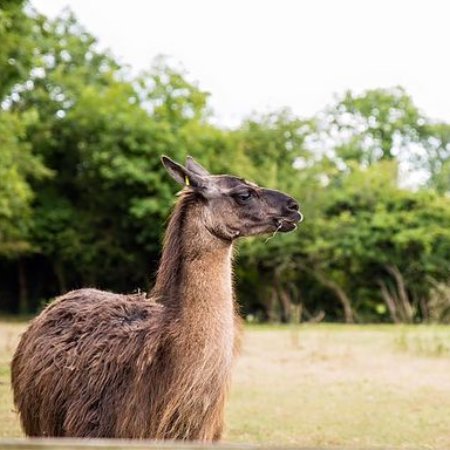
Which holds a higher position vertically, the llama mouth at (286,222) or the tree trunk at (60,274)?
the tree trunk at (60,274)

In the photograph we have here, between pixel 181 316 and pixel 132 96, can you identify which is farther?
pixel 132 96

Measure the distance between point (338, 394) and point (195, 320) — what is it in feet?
25.7

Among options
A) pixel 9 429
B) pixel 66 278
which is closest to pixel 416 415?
pixel 9 429

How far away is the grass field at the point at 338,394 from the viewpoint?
1007 cm

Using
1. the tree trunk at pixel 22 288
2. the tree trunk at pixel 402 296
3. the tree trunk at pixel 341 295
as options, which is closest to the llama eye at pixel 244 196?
the tree trunk at pixel 402 296

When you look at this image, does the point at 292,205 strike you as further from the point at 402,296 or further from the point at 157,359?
the point at 402,296

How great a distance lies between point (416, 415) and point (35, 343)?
5902 millimetres

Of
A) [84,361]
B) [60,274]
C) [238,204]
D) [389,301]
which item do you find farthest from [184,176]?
[60,274]

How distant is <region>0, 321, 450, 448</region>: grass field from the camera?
1007 centimetres

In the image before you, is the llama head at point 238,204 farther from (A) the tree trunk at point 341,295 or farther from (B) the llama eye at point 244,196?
(A) the tree trunk at point 341,295

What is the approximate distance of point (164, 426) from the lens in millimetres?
5707

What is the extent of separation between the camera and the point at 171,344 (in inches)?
232

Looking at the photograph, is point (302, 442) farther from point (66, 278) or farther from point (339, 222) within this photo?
point (66, 278)

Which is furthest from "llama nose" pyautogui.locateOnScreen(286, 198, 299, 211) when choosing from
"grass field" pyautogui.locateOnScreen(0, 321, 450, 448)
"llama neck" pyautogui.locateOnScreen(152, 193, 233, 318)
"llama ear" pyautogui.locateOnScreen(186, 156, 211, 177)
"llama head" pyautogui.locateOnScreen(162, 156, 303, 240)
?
"grass field" pyautogui.locateOnScreen(0, 321, 450, 448)
